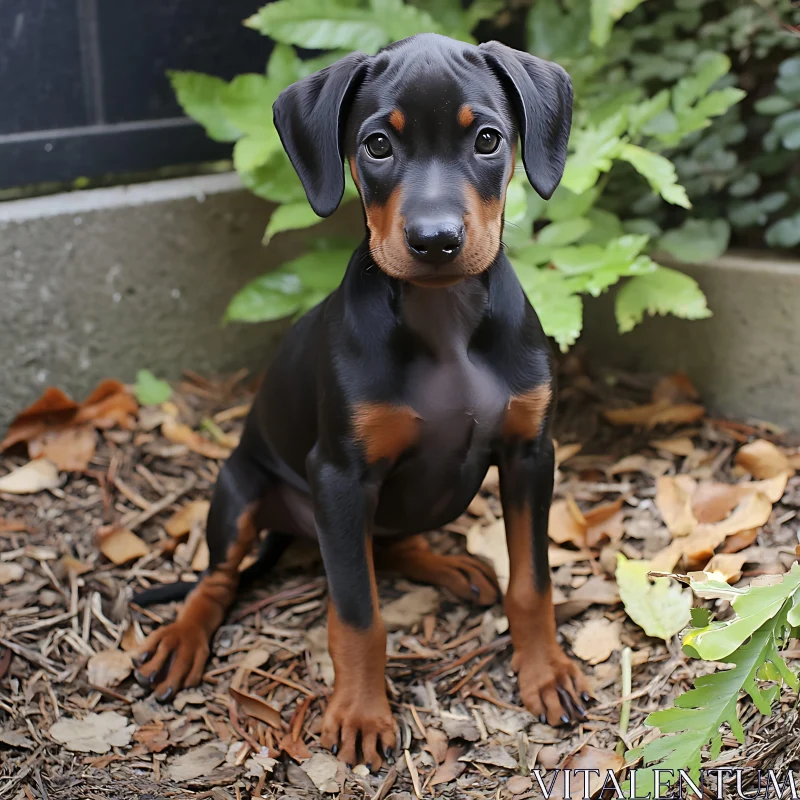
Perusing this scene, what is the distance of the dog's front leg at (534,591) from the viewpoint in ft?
8.51

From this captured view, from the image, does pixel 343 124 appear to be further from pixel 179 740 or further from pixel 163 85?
pixel 163 85

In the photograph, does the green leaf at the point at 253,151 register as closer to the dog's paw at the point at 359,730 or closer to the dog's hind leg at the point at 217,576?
the dog's hind leg at the point at 217,576

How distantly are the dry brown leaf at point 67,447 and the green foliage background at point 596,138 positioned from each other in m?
0.77

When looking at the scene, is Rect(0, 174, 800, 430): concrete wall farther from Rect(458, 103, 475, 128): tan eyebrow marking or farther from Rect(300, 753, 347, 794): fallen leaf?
Rect(300, 753, 347, 794): fallen leaf

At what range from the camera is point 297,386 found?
284 centimetres

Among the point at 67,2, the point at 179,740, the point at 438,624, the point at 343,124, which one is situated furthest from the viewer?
the point at 67,2

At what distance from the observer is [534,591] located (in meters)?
2.65

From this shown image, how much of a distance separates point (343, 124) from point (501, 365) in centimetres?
71

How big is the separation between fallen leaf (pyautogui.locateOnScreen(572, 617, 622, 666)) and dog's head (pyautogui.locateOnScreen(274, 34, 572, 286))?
1248 millimetres

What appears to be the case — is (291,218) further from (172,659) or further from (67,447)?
(172,659)

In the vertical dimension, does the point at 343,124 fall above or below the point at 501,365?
above

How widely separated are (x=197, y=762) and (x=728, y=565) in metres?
1.59

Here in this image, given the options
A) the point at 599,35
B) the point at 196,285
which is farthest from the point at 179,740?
the point at 599,35

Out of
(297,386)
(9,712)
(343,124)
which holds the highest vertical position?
(343,124)
